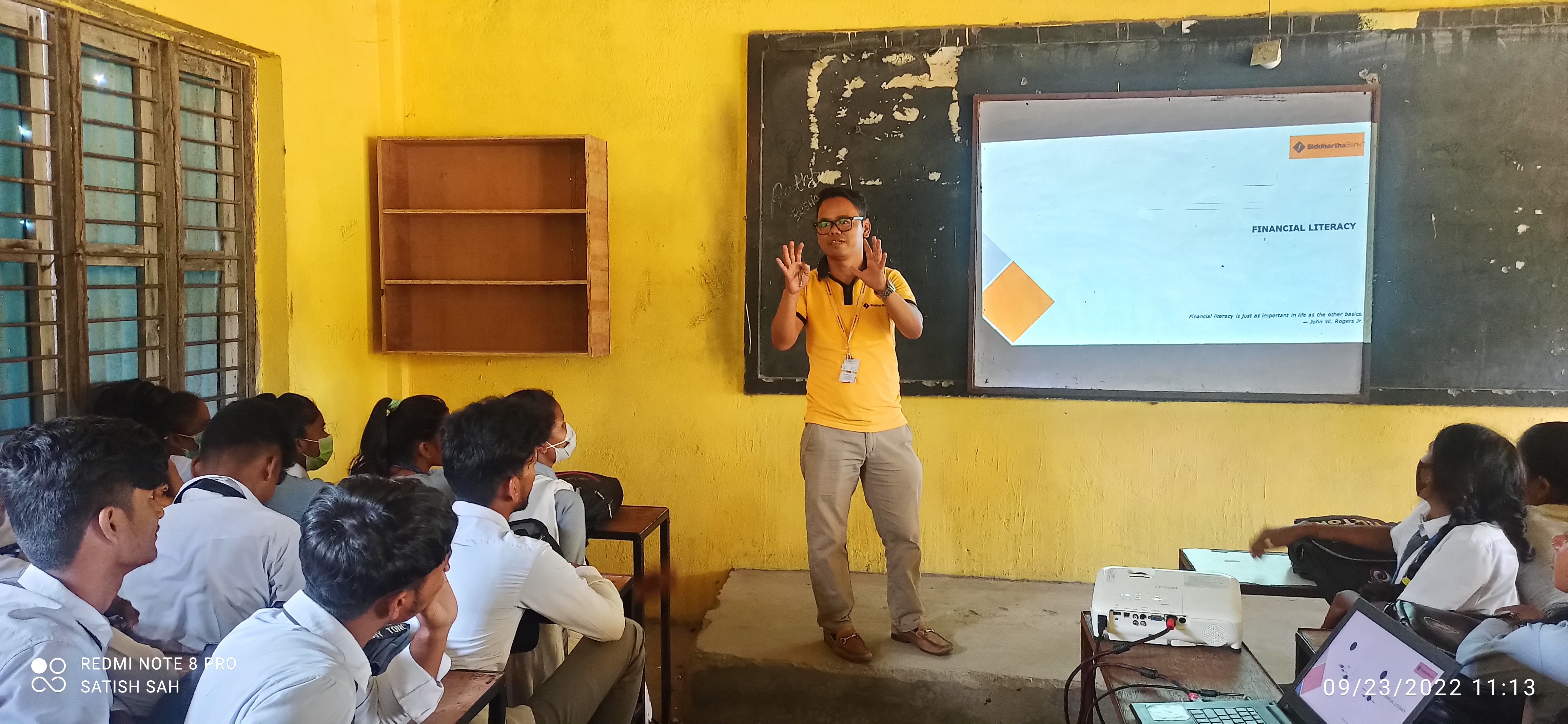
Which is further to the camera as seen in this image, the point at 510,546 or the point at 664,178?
the point at 664,178

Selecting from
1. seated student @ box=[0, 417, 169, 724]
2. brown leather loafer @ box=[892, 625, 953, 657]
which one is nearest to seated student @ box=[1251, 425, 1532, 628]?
brown leather loafer @ box=[892, 625, 953, 657]

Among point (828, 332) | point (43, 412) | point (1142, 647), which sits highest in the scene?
point (828, 332)

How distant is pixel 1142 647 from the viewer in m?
1.91

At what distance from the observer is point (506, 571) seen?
6.40 feet

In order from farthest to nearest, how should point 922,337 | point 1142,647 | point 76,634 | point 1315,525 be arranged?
1. point 922,337
2. point 1315,525
3. point 1142,647
4. point 76,634

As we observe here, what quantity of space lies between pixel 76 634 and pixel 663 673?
6.05 ft

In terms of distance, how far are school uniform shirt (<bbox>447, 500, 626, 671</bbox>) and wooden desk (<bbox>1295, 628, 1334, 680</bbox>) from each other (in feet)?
4.72

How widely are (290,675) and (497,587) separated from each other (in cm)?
63

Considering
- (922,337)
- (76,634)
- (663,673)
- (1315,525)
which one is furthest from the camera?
(922,337)

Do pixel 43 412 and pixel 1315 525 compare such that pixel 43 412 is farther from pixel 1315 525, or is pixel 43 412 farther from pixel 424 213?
pixel 1315 525

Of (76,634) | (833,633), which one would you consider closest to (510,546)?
(76,634)

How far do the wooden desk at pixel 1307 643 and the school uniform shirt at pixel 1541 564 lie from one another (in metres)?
0.39

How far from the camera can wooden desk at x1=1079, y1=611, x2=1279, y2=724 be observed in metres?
1.70

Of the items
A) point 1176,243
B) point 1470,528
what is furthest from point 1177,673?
point 1176,243
